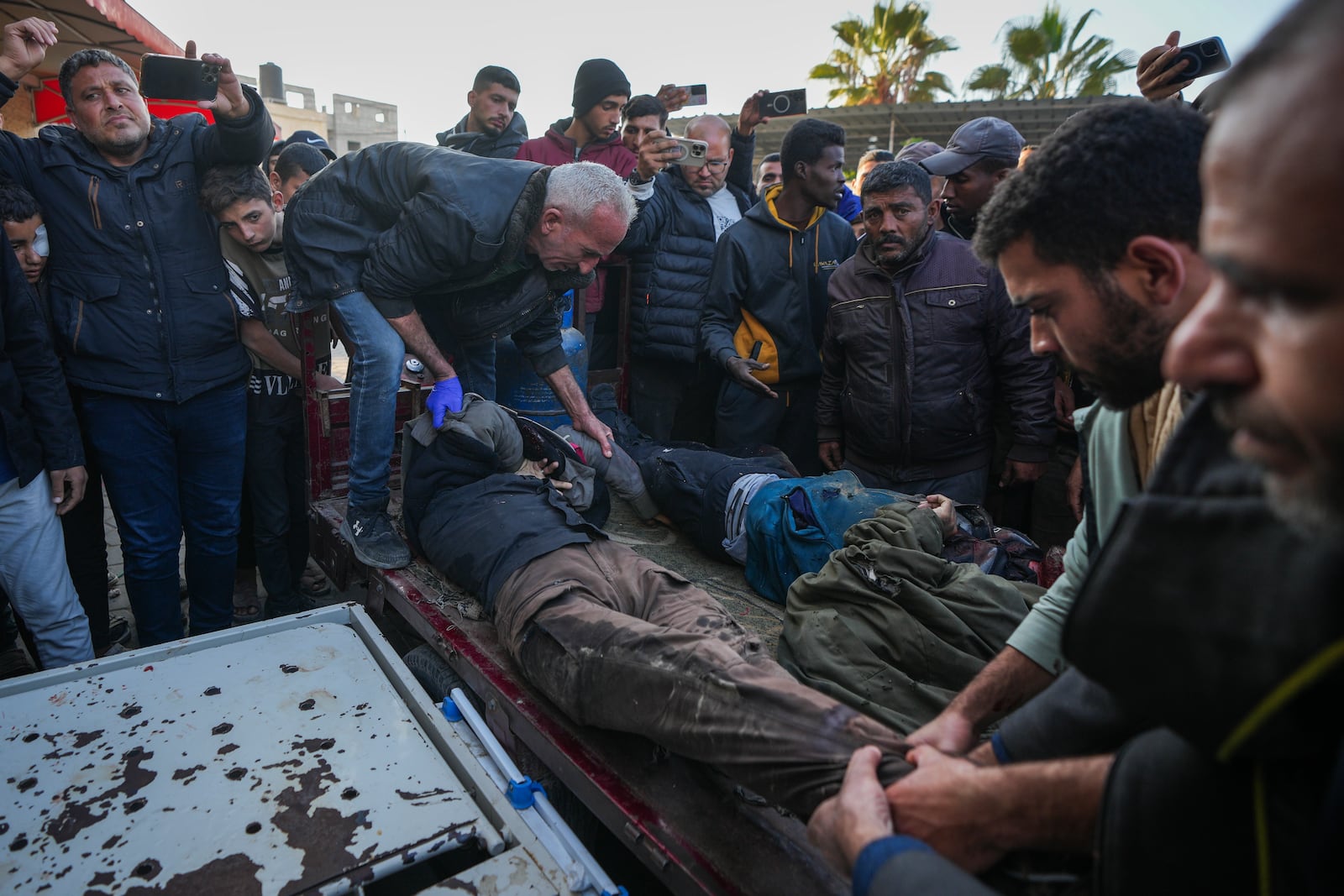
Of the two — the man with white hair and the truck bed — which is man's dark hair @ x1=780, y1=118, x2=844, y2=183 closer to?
the man with white hair

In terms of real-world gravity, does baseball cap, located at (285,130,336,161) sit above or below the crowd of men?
above

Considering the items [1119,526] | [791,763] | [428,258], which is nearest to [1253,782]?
[1119,526]

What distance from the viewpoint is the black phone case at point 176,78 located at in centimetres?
268

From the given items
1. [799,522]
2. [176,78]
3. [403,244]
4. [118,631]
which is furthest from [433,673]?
[176,78]

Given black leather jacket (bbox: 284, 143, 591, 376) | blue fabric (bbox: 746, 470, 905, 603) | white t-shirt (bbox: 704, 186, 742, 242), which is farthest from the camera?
white t-shirt (bbox: 704, 186, 742, 242)

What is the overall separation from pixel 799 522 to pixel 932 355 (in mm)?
969

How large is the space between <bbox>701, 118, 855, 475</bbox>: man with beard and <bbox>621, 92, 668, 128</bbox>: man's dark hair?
0.81 metres

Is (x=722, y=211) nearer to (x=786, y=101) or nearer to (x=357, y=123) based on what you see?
(x=786, y=101)

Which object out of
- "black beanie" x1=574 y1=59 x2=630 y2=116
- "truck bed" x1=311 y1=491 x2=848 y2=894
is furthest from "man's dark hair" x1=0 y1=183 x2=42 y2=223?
"black beanie" x1=574 y1=59 x2=630 y2=116

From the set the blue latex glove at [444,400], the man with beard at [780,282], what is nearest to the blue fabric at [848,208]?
the man with beard at [780,282]

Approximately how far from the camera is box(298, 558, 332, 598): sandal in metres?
3.92

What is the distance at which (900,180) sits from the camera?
3293 mm

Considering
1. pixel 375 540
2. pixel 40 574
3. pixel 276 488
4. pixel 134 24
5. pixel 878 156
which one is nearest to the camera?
pixel 40 574

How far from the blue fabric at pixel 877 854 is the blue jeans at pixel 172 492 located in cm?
282
